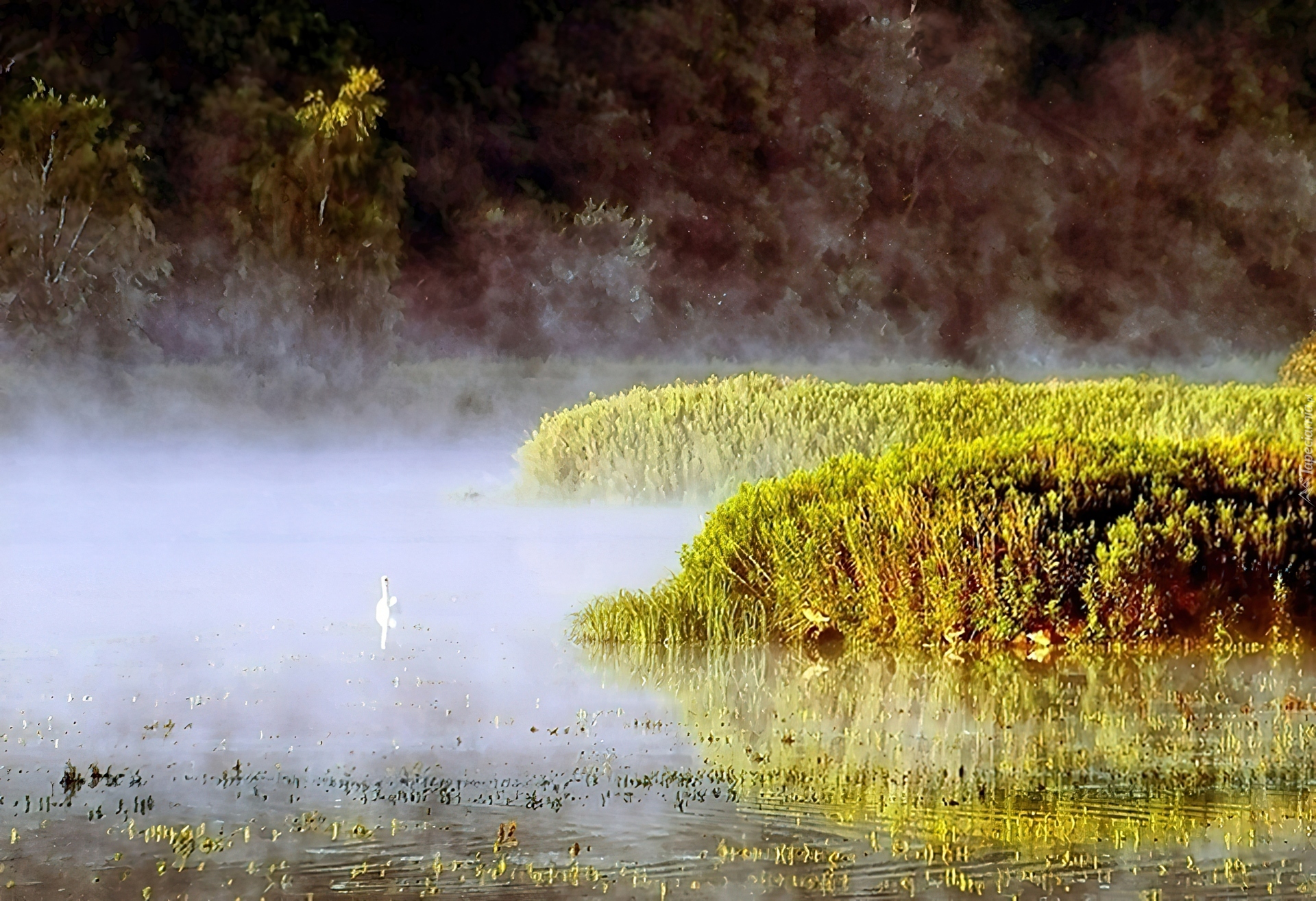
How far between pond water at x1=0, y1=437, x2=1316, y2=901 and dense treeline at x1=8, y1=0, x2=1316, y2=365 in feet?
26.0

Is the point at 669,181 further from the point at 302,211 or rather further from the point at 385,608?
the point at 385,608

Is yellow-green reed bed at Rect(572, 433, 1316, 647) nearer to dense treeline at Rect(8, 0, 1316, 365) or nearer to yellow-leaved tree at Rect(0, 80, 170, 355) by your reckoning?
dense treeline at Rect(8, 0, 1316, 365)

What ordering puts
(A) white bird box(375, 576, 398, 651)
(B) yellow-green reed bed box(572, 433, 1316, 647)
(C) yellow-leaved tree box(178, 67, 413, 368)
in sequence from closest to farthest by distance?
(A) white bird box(375, 576, 398, 651), (B) yellow-green reed bed box(572, 433, 1316, 647), (C) yellow-leaved tree box(178, 67, 413, 368)

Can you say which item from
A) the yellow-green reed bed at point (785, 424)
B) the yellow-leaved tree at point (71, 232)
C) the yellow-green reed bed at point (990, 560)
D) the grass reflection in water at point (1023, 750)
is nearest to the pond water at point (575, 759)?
the grass reflection in water at point (1023, 750)

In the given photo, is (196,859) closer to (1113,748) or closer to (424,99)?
(1113,748)

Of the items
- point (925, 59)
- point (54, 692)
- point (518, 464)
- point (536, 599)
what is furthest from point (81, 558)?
point (925, 59)

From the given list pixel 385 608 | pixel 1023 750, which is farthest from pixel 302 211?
pixel 1023 750

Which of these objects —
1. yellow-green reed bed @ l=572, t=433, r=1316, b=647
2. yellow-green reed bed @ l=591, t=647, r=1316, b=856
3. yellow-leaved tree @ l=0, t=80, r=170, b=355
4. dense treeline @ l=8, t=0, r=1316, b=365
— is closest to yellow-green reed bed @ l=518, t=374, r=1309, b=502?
yellow-green reed bed @ l=572, t=433, r=1316, b=647

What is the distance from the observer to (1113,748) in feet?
12.5

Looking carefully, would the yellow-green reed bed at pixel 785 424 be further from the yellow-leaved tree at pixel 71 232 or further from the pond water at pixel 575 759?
the yellow-leaved tree at pixel 71 232

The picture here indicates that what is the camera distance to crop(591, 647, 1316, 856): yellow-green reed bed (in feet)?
10.6

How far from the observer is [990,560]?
5336 millimetres

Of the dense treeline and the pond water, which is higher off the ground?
the dense treeline

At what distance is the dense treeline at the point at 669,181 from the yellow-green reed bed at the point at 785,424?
175 inches
